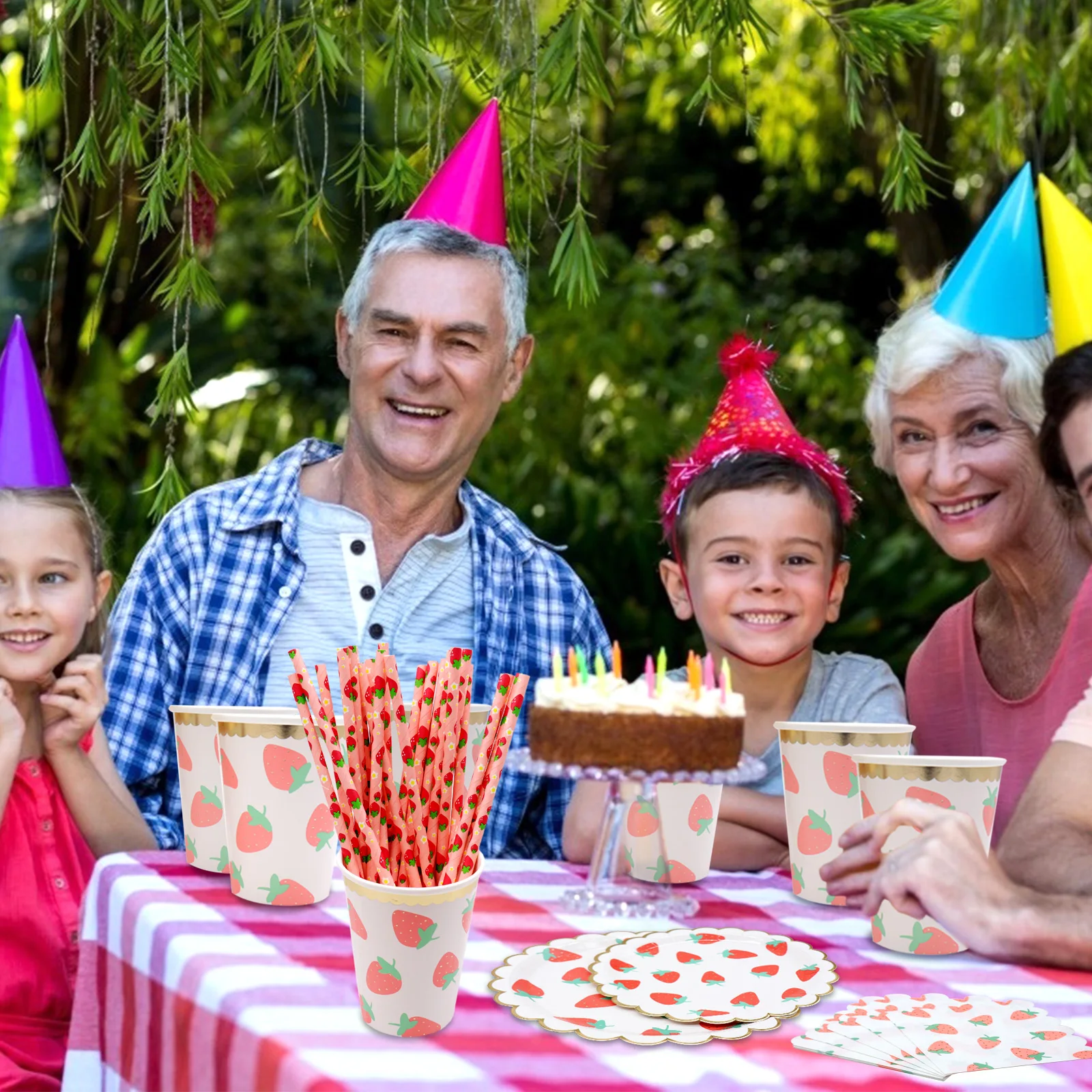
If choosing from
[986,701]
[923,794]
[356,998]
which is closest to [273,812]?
[356,998]

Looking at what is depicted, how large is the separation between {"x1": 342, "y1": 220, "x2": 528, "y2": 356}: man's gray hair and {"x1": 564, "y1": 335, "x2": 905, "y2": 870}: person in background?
0.47 metres

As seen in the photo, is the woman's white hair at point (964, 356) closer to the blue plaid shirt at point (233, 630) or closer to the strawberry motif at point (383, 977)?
the blue plaid shirt at point (233, 630)

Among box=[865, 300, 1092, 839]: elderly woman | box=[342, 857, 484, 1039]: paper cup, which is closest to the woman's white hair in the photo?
box=[865, 300, 1092, 839]: elderly woman

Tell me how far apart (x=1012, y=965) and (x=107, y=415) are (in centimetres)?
596

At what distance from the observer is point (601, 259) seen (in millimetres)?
2756

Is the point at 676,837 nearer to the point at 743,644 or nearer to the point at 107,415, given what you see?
the point at 743,644

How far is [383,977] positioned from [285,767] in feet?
1.37

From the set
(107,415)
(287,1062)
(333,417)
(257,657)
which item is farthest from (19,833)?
(333,417)

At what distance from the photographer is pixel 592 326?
25.3 ft

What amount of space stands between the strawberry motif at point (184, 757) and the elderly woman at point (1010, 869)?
763 mm

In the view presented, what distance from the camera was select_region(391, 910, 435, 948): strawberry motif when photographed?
1.40 metres

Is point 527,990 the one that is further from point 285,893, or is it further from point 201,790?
point 201,790

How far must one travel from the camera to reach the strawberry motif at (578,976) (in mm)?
1530

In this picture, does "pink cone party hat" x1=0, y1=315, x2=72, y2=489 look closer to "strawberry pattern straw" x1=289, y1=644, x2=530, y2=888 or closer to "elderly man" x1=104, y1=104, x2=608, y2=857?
"elderly man" x1=104, y1=104, x2=608, y2=857
